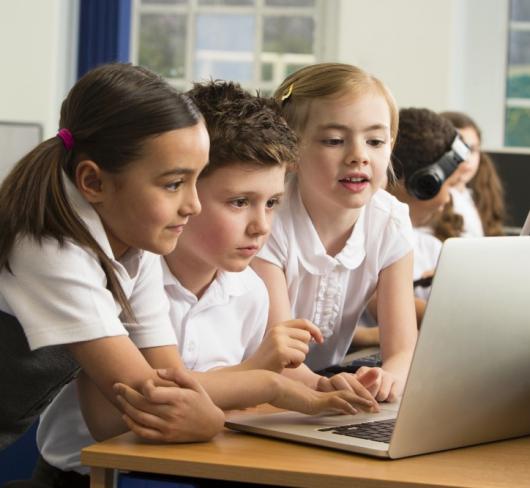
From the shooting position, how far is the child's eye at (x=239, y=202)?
1.52 metres

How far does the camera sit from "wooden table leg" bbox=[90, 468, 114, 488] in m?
1.08

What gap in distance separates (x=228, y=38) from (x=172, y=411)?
18.3 ft

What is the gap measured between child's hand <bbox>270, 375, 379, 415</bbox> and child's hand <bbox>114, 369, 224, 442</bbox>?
0.14 m

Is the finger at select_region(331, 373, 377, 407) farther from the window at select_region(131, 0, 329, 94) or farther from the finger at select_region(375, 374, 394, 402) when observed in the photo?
the window at select_region(131, 0, 329, 94)

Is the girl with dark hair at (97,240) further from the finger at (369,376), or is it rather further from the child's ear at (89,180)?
the finger at (369,376)

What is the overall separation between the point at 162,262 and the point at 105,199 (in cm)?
29

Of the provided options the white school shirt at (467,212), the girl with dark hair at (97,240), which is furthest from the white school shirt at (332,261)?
the white school shirt at (467,212)

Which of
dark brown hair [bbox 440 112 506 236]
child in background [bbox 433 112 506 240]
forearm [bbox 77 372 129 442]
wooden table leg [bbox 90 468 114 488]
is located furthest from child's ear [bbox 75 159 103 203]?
dark brown hair [bbox 440 112 506 236]

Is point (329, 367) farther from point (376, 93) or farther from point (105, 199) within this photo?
point (105, 199)

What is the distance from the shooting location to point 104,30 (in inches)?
192

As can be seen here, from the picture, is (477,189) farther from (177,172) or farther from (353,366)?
(177,172)

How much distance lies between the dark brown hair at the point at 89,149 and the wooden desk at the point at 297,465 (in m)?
0.27

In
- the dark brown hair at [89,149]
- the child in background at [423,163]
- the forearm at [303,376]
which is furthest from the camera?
the child in background at [423,163]

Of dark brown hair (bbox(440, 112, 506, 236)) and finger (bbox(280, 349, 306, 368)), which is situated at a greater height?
dark brown hair (bbox(440, 112, 506, 236))
